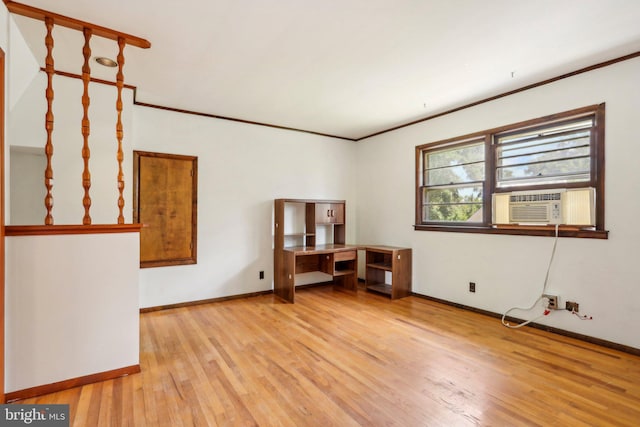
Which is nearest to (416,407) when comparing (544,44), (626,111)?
(544,44)

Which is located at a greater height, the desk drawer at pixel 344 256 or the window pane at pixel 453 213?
the window pane at pixel 453 213

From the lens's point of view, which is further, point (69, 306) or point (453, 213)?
point (453, 213)

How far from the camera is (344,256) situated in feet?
15.4

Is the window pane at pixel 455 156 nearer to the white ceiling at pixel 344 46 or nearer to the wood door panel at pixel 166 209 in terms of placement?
the white ceiling at pixel 344 46

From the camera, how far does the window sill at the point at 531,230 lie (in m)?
2.89

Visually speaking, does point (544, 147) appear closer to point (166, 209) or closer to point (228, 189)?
point (228, 189)

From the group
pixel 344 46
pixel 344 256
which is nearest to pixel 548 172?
pixel 344 46

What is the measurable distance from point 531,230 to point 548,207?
11.6 inches

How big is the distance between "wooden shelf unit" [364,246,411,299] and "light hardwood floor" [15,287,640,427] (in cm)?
95

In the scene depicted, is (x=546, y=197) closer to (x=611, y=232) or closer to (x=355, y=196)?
(x=611, y=232)

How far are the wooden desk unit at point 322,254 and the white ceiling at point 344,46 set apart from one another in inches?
67.2

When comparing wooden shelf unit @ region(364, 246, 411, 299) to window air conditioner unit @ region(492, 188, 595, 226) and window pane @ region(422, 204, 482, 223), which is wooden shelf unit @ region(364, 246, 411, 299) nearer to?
window pane @ region(422, 204, 482, 223)

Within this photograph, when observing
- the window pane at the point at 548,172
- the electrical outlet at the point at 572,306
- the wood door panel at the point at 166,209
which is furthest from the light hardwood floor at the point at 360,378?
the window pane at the point at 548,172

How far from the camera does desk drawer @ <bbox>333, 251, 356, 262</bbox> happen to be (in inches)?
181
